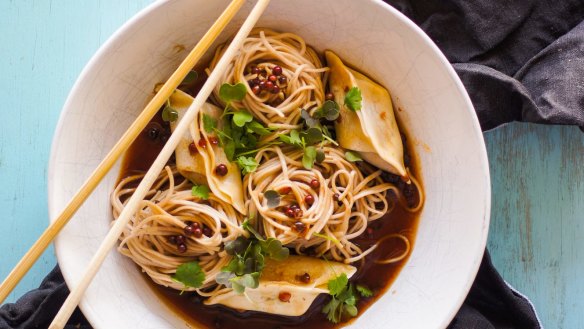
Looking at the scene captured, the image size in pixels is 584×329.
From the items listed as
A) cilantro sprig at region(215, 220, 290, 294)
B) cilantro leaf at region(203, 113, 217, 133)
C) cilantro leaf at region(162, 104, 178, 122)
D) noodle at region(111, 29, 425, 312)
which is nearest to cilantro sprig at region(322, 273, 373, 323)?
noodle at region(111, 29, 425, 312)

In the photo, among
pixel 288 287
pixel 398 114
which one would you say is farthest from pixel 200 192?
pixel 398 114

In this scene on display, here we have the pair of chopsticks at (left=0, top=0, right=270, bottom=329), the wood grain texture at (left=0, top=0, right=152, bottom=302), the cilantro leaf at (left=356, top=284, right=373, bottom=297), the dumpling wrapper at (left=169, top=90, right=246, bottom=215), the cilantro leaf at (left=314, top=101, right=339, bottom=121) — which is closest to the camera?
the pair of chopsticks at (left=0, top=0, right=270, bottom=329)

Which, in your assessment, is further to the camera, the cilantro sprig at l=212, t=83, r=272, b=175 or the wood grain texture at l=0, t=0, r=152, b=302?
the wood grain texture at l=0, t=0, r=152, b=302

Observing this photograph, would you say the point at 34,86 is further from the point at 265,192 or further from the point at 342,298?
the point at 342,298

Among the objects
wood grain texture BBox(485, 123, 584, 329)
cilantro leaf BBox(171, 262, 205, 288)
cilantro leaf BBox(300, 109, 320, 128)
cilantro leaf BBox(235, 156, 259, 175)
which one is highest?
cilantro leaf BBox(300, 109, 320, 128)

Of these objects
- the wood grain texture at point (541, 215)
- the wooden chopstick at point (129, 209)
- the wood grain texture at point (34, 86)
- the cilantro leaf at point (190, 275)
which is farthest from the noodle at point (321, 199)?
the wood grain texture at point (34, 86)

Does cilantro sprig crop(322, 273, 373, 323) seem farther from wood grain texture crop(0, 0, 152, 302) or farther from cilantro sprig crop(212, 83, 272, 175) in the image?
wood grain texture crop(0, 0, 152, 302)

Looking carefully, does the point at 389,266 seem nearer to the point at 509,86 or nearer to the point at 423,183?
the point at 423,183
